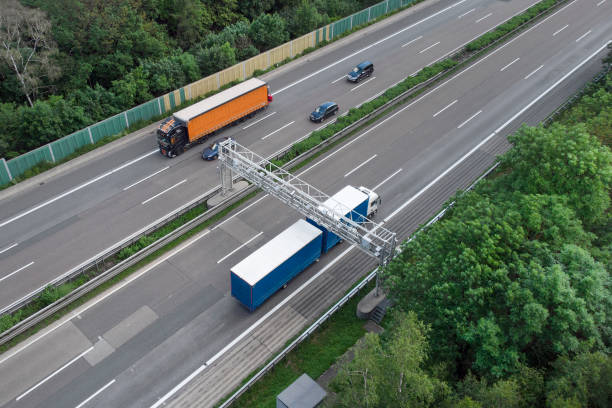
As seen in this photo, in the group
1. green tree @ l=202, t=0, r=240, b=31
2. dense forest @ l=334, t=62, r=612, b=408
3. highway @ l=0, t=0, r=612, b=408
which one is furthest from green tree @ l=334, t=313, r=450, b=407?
green tree @ l=202, t=0, r=240, b=31

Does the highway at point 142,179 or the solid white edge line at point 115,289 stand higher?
the highway at point 142,179

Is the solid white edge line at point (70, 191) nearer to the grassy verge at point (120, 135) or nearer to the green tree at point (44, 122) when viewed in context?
the grassy verge at point (120, 135)

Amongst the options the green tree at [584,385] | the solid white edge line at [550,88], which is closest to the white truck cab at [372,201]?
the solid white edge line at [550,88]

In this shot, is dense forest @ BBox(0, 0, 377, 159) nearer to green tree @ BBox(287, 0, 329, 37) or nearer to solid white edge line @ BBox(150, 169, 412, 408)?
green tree @ BBox(287, 0, 329, 37)

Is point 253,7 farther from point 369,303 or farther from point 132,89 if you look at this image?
point 369,303

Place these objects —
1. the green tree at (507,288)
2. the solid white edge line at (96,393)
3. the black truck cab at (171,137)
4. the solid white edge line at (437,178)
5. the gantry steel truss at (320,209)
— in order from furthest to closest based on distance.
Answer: the black truck cab at (171,137), the solid white edge line at (437,178), the gantry steel truss at (320,209), the solid white edge line at (96,393), the green tree at (507,288)

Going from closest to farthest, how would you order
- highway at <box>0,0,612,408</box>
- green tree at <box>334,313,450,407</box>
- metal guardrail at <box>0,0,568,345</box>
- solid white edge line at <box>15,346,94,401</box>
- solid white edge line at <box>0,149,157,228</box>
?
green tree at <box>334,313,450,407</box> < solid white edge line at <box>15,346,94,401</box> < highway at <box>0,0,612,408</box> < metal guardrail at <box>0,0,568,345</box> < solid white edge line at <box>0,149,157,228</box>

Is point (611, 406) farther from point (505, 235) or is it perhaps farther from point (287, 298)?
point (287, 298)
